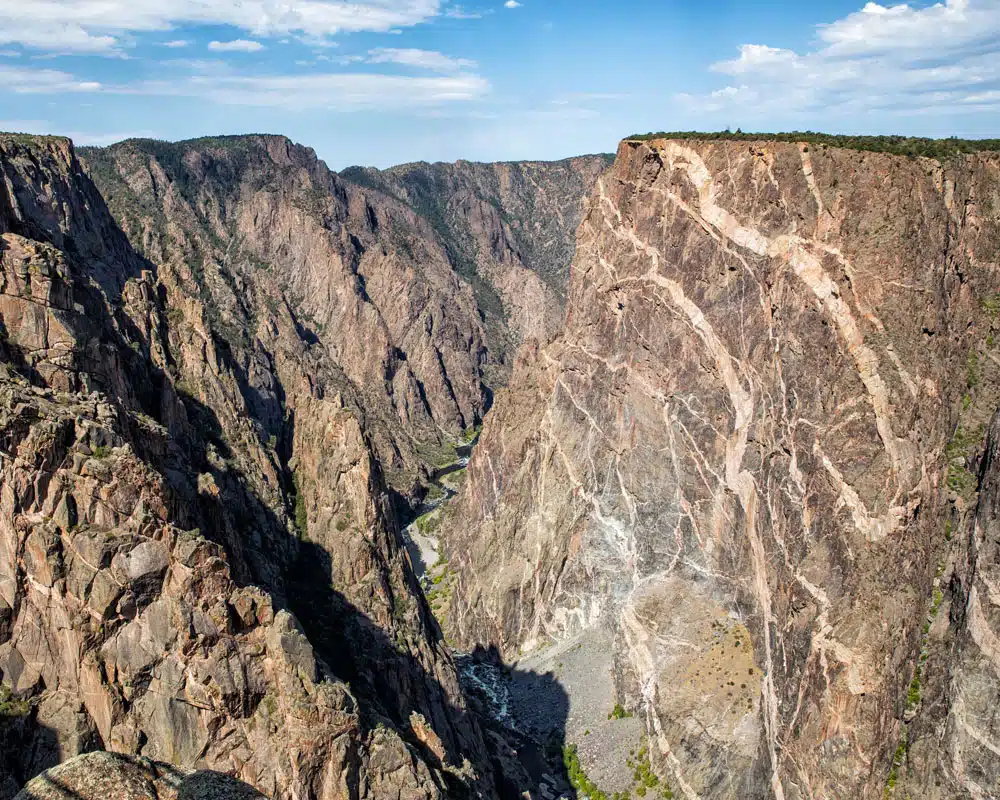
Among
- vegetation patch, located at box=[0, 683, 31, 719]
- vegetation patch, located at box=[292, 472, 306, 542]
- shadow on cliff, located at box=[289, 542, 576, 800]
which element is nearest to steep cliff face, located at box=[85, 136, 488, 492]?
vegetation patch, located at box=[292, 472, 306, 542]

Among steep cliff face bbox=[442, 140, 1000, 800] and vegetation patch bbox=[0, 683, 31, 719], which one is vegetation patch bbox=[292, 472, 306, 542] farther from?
vegetation patch bbox=[0, 683, 31, 719]

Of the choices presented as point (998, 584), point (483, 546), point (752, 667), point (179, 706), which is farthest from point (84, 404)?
point (483, 546)

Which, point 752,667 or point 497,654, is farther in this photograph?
point 497,654

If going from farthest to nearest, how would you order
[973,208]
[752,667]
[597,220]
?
1. [597,220]
2. [752,667]
3. [973,208]

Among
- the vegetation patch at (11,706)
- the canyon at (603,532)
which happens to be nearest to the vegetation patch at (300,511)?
the canyon at (603,532)

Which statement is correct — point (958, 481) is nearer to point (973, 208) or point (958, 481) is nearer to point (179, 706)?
point (973, 208)
